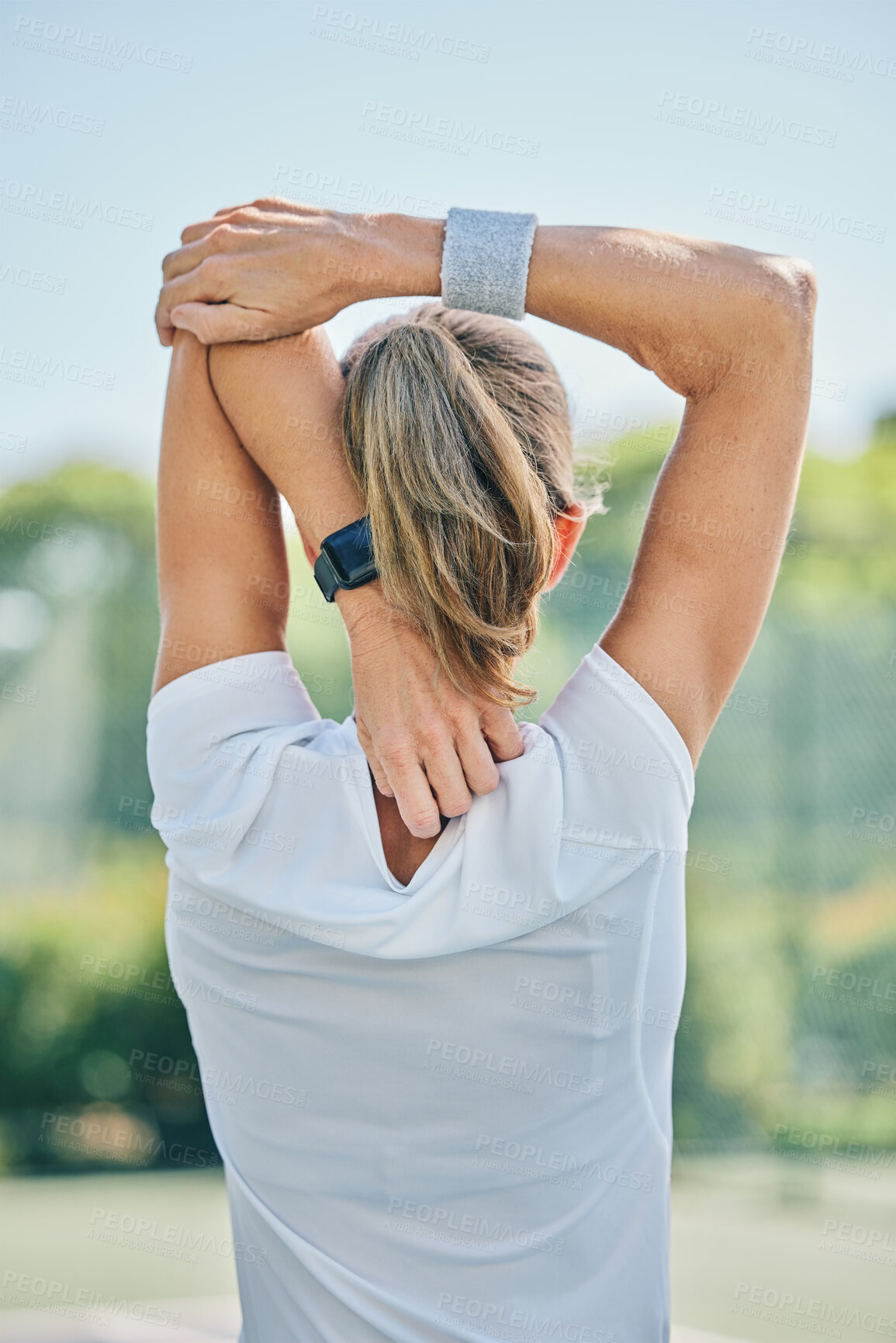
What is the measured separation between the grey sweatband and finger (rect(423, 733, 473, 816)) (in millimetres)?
437

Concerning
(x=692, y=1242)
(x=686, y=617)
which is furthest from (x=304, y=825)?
(x=692, y=1242)

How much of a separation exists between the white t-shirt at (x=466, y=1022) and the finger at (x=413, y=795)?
1.0 inches

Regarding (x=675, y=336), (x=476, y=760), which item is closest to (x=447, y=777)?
(x=476, y=760)

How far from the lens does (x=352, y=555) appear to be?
0.95m

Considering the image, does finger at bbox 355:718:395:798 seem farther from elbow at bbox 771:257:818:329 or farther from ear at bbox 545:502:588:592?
elbow at bbox 771:257:818:329

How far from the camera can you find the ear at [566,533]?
114 cm

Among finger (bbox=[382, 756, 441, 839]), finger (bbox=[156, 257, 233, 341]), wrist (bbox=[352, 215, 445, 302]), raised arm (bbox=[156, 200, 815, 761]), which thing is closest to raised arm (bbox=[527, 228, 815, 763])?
→ raised arm (bbox=[156, 200, 815, 761])

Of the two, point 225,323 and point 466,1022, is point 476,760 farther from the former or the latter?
point 225,323

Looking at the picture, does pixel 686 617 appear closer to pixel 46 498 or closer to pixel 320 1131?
pixel 320 1131

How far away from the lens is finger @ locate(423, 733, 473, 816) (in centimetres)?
90

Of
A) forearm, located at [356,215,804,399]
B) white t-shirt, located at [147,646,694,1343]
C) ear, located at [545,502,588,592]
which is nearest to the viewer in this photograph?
white t-shirt, located at [147,646,694,1343]

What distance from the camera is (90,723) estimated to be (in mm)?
4883

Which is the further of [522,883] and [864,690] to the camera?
[864,690]

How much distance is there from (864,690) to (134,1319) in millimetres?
3780
